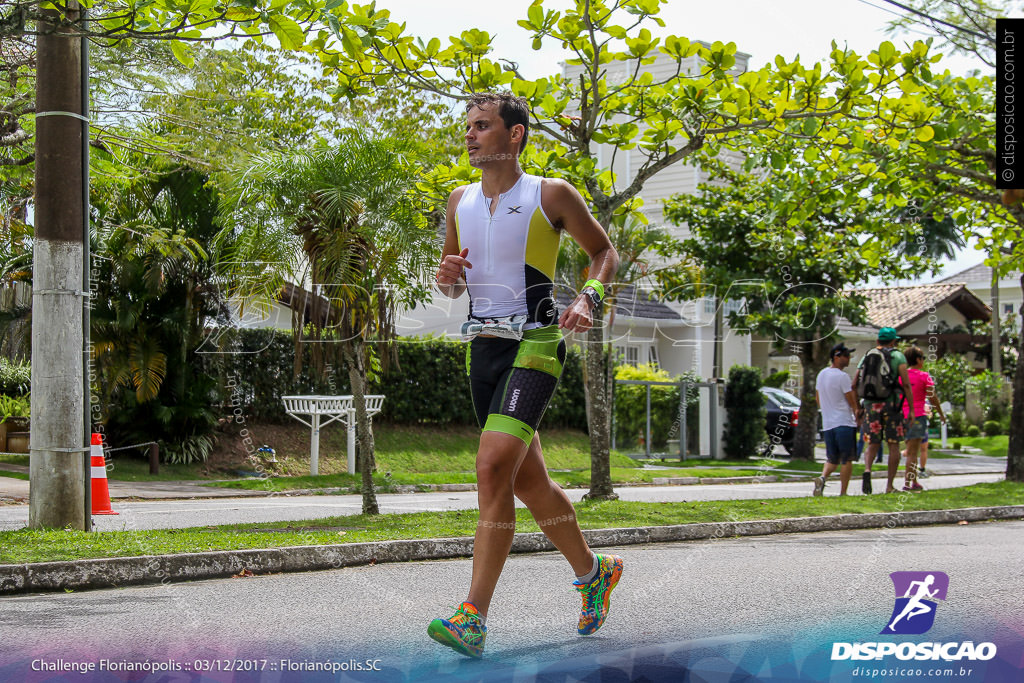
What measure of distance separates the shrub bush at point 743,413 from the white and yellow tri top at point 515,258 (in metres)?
19.7

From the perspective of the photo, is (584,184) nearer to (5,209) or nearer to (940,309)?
(5,209)

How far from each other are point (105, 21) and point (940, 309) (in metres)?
39.7

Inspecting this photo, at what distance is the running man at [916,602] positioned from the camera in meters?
4.88

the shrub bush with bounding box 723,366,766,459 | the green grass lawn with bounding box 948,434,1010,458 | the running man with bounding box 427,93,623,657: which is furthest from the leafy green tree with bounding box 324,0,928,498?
the green grass lawn with bounding box 948,434,1010,458

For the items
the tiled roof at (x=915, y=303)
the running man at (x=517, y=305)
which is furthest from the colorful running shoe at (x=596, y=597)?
the tiled roof at (x=915, y=303)

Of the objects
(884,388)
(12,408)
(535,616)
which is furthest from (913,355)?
(12,408)

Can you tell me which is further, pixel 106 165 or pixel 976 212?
pixel 976 212

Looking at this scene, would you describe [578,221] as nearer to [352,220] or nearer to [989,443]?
[352,220]

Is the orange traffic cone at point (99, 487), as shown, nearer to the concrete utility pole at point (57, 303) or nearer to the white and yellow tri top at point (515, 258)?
the concrete utility pole at point (57, 303)

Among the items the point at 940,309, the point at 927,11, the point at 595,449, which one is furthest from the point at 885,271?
the point at 940,309

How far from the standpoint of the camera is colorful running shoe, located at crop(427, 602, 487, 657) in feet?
12.2

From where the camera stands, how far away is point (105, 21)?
6953 millimetres

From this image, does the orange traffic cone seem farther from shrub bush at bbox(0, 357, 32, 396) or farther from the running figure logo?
the running figure logo

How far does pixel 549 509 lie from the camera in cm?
426
